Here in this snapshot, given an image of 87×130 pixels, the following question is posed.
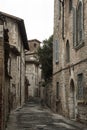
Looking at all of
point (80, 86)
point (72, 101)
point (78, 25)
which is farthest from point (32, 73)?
point (80, 86)

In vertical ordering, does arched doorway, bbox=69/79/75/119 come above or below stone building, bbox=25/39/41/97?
below

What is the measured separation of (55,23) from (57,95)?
5.33 metres

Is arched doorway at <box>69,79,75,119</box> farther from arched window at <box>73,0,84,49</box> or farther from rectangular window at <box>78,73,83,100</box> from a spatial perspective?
arched window at <box>73,0,84,49</box>

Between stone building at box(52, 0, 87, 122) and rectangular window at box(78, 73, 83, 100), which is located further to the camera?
rectangular window at box(78, 73, 83, 100)

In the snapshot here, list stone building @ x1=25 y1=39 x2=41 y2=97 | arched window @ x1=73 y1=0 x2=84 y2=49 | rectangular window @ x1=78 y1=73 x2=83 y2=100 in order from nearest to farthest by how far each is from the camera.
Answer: rectangular window @ x1=78 y1=73 x2=83 y2=100 → arched window @ x1=73 y1=0 x2=84 y2=49 → stone building @ x1=25 y1=39 x2=41 y2=97

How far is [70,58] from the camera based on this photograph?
21.4 m

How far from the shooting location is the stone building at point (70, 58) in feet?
59.8

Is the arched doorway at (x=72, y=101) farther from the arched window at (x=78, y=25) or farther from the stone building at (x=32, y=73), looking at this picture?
the stone building at (x=32, y=73)

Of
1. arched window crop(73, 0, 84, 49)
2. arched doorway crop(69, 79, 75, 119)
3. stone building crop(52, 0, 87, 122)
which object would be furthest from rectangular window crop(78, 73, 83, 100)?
arched doorway crop(69, 79, 75, 119)

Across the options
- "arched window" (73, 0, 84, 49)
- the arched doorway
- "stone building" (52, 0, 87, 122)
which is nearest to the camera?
"stone building" (52, 0, 87, 122)

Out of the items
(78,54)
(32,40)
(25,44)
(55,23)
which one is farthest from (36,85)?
(78,54)

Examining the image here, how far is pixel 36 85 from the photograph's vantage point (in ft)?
212

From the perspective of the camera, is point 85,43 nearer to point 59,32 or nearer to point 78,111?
point 78,111

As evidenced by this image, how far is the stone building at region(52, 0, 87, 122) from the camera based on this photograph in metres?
18.2
